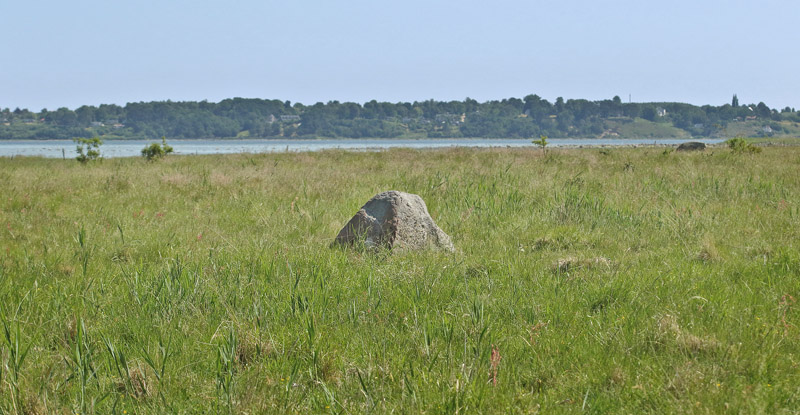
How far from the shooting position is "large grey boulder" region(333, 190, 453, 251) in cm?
652

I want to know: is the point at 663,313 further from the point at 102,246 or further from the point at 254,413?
the point at 102,246

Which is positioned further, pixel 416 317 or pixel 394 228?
pixel 394 228

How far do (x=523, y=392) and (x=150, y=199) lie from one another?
9868 mm

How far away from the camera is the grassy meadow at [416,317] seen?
9.25 feet

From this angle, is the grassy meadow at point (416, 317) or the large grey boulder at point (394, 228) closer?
the grassy meadow at point (416, 317)

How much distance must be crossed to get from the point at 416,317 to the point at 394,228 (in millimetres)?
3026

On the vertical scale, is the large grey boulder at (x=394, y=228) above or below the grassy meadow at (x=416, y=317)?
above

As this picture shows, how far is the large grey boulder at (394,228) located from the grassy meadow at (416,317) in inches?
11.7

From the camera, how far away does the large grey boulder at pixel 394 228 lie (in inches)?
257

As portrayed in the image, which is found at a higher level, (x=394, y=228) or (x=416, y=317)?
(x=394, y=228)

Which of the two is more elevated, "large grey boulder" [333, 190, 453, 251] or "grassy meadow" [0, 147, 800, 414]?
"large grey boulder" [333, 190, 453, 251]

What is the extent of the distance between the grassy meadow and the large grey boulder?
0.98 ft

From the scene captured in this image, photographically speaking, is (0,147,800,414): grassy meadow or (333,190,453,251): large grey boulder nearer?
(0,147,800,414): grassy meadow

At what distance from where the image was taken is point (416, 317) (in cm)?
358
